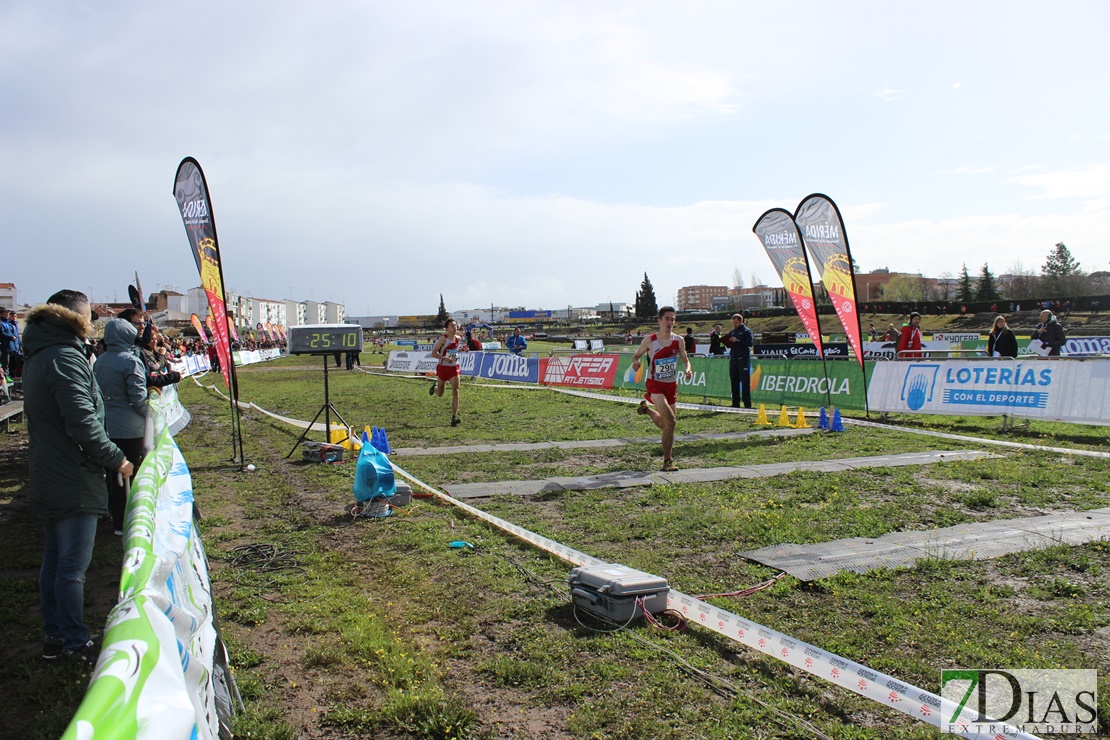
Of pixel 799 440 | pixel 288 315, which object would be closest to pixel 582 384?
pixel 799 440

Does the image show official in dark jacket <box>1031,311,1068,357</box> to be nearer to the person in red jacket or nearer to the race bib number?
the person in red jacket

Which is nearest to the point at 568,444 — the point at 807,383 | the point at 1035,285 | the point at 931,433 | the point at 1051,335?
the point at 931,433

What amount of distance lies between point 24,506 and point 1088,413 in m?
15.1

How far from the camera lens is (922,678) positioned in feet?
11.0

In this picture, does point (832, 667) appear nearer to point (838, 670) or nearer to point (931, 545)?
point (838, 670)

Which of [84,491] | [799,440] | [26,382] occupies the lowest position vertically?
[799,440]

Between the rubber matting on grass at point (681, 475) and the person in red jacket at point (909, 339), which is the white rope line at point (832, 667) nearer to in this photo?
the rubber matting on grass at point (681, 475)

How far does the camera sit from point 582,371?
22719 mm

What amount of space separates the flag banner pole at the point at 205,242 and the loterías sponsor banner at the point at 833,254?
10.7 meters

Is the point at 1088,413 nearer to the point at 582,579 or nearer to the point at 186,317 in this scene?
the point at 582,579

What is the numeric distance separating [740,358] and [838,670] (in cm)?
1253

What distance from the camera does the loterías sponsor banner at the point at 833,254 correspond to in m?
13.3

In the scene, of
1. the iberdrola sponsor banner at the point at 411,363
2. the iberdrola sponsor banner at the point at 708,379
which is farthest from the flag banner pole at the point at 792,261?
the iberdrola sponsor banner at the point at 411,363

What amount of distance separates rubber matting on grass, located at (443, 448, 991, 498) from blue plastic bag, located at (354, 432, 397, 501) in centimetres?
95
